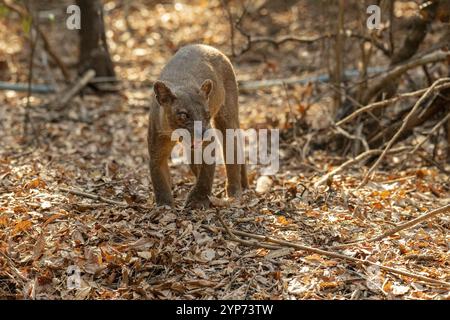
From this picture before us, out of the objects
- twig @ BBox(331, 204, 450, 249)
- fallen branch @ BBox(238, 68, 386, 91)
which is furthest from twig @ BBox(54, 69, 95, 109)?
twig @ BBox(331, 204, 450, 249)

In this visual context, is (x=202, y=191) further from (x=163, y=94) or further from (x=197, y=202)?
(x=163, y=94)

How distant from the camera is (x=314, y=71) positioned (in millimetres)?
11453

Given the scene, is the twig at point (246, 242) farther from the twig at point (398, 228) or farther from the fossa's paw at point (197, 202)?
the fossa's paw at point (197, 202)

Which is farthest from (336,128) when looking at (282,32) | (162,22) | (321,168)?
(162,22)

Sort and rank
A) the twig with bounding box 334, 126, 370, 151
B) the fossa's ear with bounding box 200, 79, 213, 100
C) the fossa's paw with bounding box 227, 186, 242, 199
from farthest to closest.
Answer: the twig with bounding box 334, 126, 370, 151
the fossa's paw with bounding box 227, 186, 242, 199
the fossa's ear with bounding box 200, 79, 213, 100

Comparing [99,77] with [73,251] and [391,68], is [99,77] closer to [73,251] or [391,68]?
[391,68]

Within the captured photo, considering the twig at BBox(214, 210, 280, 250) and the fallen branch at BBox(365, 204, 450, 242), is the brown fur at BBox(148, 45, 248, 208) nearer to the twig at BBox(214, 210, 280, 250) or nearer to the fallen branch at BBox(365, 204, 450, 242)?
the twig at BBox(214, 210, 280, 250)

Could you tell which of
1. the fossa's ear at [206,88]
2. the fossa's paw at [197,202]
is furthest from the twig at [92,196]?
the fossa's ear at [206,88]

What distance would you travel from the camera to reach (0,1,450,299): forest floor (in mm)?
5016

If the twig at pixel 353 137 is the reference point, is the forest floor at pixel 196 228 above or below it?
below

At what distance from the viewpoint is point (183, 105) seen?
5.68 meters

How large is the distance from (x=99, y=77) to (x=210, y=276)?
6425 millimetres

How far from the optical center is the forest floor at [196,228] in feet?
16.5

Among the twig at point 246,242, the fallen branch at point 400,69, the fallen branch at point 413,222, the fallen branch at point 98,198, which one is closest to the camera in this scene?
the fallen branch at point 413,222
